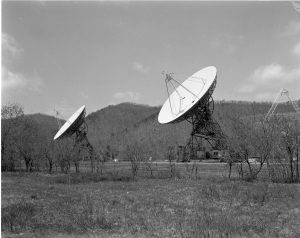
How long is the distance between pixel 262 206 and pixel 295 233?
6.08 m

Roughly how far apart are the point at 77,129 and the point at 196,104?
1009 inches

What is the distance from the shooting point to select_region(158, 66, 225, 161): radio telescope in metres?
33.6

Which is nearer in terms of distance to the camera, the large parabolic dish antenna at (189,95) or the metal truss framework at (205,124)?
the large parabolic dish antenna at (189,95)

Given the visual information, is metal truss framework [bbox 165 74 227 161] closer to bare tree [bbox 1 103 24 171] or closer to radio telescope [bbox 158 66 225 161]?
radio telescope [bbox 158 66 225 161]

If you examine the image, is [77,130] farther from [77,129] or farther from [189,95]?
[189,95]

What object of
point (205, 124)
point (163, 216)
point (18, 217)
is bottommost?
point (163, 216)

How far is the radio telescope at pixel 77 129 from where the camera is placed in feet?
171

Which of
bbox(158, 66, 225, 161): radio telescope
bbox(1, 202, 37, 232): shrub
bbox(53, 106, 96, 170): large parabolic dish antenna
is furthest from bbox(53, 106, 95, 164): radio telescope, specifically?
bbox(1, 202, 37, 232): shrub

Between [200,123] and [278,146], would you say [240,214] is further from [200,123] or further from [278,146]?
[200,123]

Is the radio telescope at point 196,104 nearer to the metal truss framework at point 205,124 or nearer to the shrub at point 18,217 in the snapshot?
the metal truss framework at point 205,124

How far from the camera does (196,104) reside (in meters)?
33.9

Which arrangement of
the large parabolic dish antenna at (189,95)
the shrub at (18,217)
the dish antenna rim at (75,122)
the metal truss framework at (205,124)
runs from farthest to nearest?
the dish antenna rim at (75,122) → the metal truss framework at (205,124) → the large parabolic dish antenna at (189,95) → the shrub at (18,217)

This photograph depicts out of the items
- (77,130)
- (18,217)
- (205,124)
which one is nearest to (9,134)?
(77,130)

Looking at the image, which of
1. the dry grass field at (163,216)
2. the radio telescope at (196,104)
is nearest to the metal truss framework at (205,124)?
the radio telescope at (196,104)
